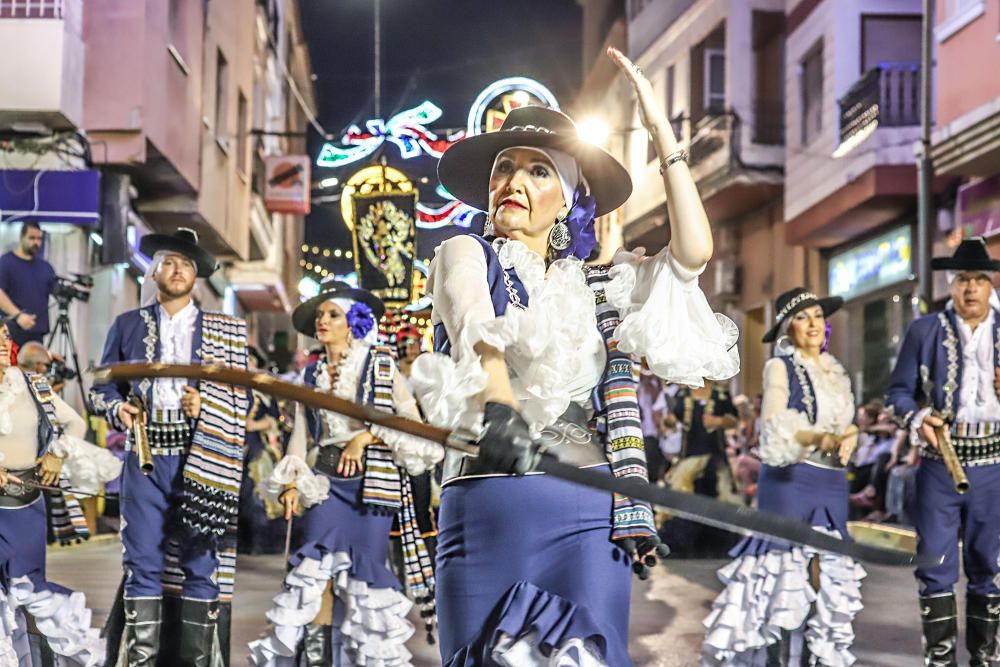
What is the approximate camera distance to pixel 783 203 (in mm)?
27672

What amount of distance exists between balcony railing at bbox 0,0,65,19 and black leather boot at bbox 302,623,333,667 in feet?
28.0

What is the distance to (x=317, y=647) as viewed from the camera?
7594 millimetres

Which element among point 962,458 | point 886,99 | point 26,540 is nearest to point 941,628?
point 962,458

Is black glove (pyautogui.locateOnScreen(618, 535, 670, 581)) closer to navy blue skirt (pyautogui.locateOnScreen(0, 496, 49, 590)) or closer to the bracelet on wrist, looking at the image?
the bracelet on wrist

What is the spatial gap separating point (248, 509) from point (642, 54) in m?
22.4

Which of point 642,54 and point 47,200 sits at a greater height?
point 642,54

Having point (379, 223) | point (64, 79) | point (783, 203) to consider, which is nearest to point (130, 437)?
point (64, 79)

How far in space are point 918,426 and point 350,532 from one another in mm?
3025

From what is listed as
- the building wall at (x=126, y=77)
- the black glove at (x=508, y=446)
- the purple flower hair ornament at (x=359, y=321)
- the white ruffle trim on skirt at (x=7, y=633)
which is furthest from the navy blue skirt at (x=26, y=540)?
the building wall at (x=126, y=77)

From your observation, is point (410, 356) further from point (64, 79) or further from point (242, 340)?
point (64, 79)

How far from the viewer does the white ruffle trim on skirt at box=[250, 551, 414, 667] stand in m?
7.51

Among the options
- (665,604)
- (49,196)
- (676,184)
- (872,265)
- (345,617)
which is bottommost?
(665,604)

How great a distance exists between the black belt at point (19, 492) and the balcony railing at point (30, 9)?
26.1 feet

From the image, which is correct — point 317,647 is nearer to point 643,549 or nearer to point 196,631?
point 196,631
